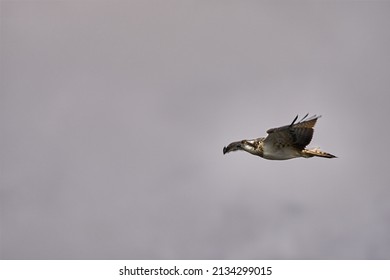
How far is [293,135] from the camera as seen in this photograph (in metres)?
25.5

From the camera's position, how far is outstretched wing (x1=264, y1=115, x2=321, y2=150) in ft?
82.6

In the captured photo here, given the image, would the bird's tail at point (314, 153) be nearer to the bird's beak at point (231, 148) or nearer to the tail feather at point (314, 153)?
the tail feather at point (314, 153)

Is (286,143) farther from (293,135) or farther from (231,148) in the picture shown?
(231,148)

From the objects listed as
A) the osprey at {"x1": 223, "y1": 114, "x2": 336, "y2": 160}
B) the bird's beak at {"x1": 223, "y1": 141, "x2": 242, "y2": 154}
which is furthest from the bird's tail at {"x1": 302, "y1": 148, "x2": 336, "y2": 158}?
the bird's beak at {"x1": 223, "y1": 141, "x2": 242, "y2": 154}

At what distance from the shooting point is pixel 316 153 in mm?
26328

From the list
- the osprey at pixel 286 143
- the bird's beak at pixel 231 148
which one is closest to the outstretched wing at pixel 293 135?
the osprey at pixel 286 143

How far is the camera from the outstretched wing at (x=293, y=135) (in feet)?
82.6

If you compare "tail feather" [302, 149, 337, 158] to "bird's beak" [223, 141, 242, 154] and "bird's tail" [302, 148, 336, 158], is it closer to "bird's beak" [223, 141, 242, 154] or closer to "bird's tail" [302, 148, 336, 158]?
"bird's tail" [302, 148, 336, 158]

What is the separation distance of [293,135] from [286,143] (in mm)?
634
